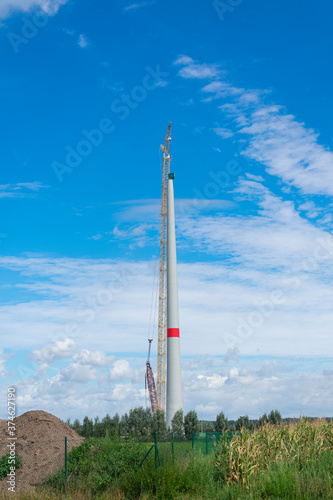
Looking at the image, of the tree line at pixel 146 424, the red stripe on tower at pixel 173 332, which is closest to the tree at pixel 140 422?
the tree line at pixel 146 424

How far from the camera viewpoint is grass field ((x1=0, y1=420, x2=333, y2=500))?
18.2 m

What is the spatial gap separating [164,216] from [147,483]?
216ft

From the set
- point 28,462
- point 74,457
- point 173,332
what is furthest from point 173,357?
point 74,457

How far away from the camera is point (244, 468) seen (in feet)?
61.7

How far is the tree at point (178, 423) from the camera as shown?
54969mm

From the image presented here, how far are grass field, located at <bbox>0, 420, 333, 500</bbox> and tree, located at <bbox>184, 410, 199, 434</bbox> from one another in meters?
34.9

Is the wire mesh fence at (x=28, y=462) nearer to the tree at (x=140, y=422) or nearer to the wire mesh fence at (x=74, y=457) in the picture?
the wire mesh fence at (x=74, y=457)

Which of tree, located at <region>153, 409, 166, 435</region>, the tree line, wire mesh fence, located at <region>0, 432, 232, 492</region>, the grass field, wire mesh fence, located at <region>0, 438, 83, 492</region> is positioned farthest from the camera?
tree, located at <region>153, 409, 166, 435</region>

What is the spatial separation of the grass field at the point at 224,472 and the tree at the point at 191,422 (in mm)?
34859

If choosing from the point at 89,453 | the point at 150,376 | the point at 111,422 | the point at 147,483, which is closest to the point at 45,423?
the point at 89,453

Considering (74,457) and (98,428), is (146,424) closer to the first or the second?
(98,428)

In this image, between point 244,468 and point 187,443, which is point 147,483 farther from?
point 187,443

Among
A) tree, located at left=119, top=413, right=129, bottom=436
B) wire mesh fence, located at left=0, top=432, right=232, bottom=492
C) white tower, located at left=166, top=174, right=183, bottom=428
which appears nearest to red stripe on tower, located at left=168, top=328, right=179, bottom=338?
white tower, located at left=166, top=174, right=183, bottom=428

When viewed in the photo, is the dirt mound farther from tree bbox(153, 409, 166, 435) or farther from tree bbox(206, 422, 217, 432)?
tree bbox(153, 409, 166, 435)
